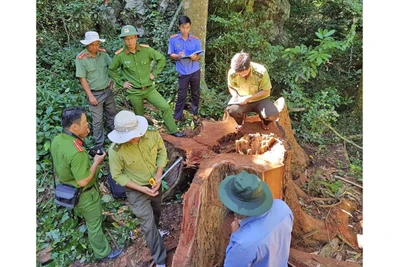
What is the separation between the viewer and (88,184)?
4.00 meters

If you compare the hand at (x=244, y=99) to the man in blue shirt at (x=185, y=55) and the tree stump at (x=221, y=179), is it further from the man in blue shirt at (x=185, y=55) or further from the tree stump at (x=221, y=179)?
the man in blue shirt at (x=185, y=55)

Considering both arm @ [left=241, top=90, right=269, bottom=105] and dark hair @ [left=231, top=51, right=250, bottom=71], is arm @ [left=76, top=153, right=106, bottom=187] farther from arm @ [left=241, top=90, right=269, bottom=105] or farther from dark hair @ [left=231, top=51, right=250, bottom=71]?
arm @ [left=241, top=90, right=269, bottom=105]

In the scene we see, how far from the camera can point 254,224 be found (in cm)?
251

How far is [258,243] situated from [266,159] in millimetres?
1725

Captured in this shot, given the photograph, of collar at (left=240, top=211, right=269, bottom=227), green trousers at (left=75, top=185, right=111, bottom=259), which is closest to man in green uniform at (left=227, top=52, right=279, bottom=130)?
green trousers at (left=75, top=185, right=111, bottom=259)

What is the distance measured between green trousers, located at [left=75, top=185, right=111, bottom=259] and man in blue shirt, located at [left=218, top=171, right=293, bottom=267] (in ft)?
6.86

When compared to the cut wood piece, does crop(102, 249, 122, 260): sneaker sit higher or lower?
lower

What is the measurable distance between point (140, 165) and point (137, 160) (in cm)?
8

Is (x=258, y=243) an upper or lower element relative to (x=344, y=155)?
upper

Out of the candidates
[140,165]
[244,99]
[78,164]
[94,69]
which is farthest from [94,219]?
[244,99]

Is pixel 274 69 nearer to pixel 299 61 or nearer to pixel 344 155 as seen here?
pixel 299 61

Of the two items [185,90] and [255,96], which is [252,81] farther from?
[185,90]

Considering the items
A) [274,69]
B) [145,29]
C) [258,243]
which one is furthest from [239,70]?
[145,29]

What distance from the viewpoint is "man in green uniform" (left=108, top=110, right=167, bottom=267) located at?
11.7 feet
